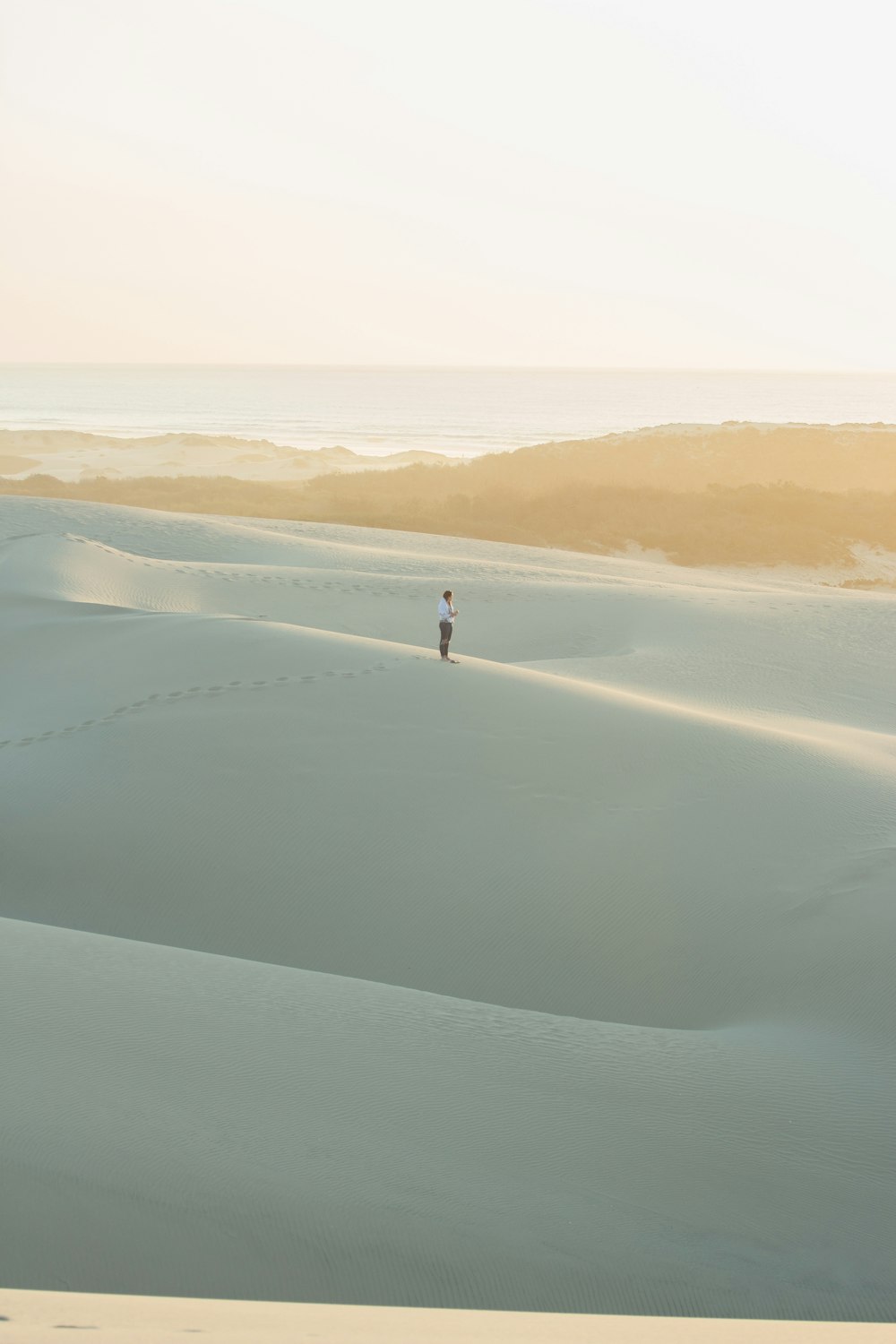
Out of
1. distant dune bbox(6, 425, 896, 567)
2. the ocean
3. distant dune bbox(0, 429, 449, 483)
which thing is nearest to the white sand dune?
distant dune bbox(6, 425, 896, 567)

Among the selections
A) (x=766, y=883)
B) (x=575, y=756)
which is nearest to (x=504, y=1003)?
(x=766, y=883)

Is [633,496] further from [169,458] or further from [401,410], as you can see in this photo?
[401,410]

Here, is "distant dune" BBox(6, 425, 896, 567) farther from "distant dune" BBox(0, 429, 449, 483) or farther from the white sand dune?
the white sand dune

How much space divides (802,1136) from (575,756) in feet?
12.7

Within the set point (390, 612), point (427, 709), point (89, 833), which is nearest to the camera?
point (89, 833)

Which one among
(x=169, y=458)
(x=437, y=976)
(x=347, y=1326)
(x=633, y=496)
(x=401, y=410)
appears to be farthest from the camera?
(x=401, y=410)

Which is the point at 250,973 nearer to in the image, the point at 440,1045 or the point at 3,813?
the point at 440,1045

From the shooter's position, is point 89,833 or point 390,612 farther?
point 390,612

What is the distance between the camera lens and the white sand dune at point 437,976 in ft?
10.5

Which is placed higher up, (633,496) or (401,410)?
(401,410)

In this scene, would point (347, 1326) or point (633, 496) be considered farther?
point (633, 496)

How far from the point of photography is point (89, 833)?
268 inches

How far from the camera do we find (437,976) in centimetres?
545

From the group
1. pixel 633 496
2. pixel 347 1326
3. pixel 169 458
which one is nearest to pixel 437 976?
pixel 347 1326
